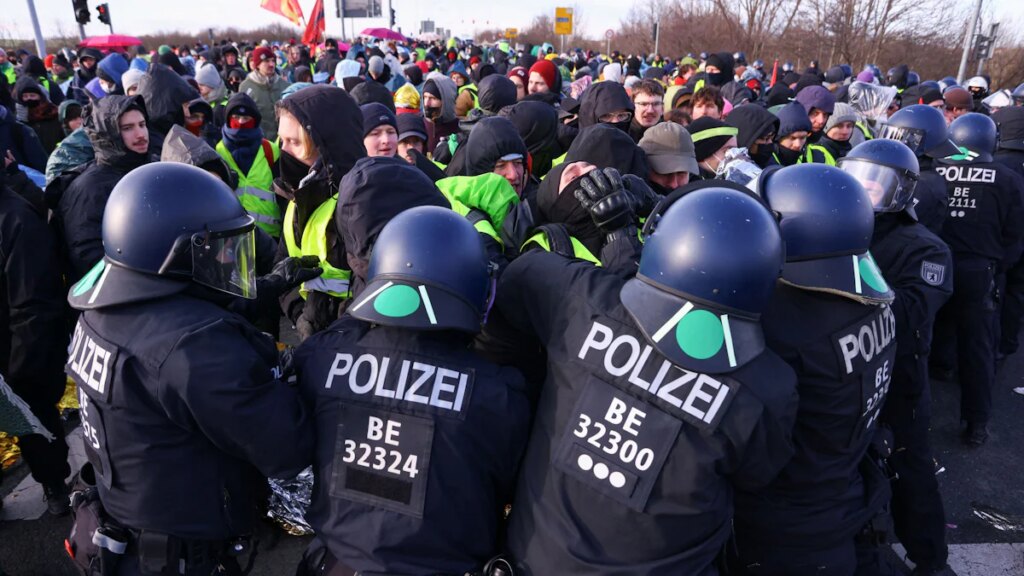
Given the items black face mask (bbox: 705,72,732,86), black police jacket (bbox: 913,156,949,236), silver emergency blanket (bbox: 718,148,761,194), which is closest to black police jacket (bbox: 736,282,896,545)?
silver emergency blanket (bbox: 718,148,761,194)

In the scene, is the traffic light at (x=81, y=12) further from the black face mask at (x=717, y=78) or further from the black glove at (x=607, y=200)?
the black glove at (x=607, y=200)

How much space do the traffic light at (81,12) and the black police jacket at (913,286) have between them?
19.2 meters

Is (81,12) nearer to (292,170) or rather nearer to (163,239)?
(292,170)

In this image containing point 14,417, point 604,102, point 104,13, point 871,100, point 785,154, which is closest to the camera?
point 14,417

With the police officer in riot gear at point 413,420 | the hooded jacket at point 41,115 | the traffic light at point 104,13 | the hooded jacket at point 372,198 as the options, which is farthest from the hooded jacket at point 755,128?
the traffic light at point 104,13

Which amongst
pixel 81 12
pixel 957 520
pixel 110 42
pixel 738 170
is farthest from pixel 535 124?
pixel 81 12

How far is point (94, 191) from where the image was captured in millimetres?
3201

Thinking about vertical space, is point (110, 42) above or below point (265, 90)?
Result: above

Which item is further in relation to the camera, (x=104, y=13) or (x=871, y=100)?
(x=104, y=13)

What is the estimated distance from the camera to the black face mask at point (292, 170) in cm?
317

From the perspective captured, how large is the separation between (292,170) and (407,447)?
6.47 ft

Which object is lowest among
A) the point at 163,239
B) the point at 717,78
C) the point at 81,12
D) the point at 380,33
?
the point at 717,78

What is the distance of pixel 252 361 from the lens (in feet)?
5.77

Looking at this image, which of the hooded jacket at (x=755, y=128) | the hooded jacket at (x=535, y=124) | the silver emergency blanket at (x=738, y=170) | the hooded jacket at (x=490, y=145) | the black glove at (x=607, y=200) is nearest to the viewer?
the black glove at (x=607, y=200)
